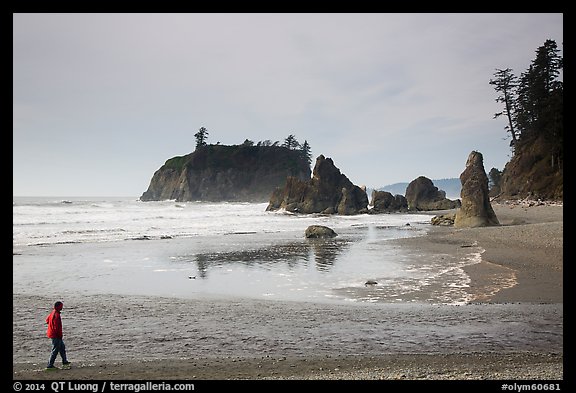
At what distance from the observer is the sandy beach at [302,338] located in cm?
652

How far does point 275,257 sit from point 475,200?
2025 centimetres

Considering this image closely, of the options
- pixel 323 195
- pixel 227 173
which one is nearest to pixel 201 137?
pixel 227 173

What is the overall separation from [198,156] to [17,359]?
510 ft

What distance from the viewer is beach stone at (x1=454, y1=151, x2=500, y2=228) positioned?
1286 inches

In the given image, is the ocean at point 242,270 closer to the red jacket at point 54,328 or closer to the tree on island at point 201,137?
the red jacket at point 54,328

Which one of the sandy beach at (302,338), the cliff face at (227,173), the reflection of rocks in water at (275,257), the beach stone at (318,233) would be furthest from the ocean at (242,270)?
the cliff face at (227,173)

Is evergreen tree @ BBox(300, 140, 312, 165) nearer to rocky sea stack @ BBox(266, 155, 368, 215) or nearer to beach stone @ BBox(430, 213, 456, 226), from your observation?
rocky sea stack @ BBox(266, 155, 368, 215)

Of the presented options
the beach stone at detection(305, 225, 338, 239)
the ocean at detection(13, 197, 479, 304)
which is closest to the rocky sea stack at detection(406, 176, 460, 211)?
the beach stone at detection(305, 225, 338, 239)

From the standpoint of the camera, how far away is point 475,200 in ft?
109

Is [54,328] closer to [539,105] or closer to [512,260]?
[512,260]

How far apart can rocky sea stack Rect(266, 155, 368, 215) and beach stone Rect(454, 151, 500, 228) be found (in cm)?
3499
